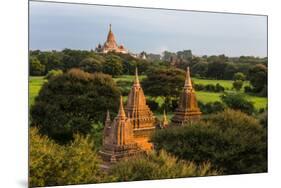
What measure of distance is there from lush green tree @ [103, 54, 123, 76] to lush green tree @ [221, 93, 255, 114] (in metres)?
1.60

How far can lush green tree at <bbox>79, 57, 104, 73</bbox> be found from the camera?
6.14 metres

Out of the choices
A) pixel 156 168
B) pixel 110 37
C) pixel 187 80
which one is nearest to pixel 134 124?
pixel 156 168

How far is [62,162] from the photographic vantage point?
19.9ft

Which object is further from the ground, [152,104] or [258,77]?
[258,77]

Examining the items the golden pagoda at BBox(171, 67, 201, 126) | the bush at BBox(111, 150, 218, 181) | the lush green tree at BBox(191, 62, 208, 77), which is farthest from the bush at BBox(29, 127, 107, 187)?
the lush green tree at BBox(191, 62, 208, 77)

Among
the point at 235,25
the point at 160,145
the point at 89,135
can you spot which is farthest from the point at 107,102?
the point at 235,25

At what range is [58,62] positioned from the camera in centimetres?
604

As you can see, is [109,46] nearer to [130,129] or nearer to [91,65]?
[91,65]

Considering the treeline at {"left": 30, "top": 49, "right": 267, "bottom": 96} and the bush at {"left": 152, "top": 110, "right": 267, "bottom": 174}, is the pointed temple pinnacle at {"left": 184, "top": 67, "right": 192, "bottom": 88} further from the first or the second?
the bush at {"left": 152, "top": 110, "right": 267, "bottom": 174}

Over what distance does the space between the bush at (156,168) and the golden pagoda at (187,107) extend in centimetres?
53

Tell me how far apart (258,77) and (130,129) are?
2.08 meters

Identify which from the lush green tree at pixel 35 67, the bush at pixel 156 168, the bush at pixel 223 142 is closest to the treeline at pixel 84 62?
the lush green tree at pixel 35 67

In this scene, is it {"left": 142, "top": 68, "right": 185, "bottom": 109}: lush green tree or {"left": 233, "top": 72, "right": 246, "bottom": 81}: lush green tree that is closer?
{"left": 142, "top": 68, "right": 185, "bottom": 109}: lush green tree

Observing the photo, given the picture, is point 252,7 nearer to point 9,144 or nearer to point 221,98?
point 221,98
